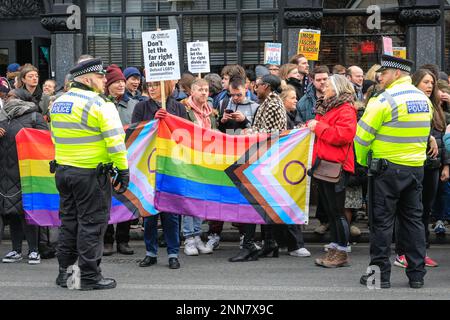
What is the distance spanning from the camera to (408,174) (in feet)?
24.9

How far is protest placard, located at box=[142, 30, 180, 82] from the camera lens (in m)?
8.79

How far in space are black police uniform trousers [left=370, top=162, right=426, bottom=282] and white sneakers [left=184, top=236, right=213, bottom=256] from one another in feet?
8.30

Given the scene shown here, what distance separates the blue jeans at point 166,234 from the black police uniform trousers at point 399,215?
7.22 feet

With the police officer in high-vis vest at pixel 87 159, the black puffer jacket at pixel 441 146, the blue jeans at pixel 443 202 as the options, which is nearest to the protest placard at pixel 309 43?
the blue jeans at pixel 443 202

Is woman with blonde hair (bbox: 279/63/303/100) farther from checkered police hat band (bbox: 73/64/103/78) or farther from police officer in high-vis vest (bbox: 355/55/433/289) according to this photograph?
checkered police hat band (bbox: 73/64/103/78)

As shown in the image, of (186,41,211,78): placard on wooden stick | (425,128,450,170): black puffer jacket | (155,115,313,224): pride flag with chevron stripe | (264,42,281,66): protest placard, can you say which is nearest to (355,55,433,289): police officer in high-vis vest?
(155,115,313,224): pride flag with chevron stripe

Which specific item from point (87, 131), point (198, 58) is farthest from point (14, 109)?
point (198, 58)

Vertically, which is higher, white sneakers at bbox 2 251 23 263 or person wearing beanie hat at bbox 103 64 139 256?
person wearing beanie hat at bbox 103 64 139 256

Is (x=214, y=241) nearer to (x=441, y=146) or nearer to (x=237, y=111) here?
(x=237, y=111)

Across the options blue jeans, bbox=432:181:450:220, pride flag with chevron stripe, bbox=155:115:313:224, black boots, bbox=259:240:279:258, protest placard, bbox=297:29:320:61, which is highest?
protest placard, bbox=297:29:320:61

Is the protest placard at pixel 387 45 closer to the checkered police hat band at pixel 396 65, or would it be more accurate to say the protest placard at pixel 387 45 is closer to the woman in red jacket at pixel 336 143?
the woman in red jacket at pixel 336 143

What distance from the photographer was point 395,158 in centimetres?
758

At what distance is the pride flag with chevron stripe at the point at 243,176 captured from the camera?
9148mm

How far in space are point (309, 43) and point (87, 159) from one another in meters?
7.16
